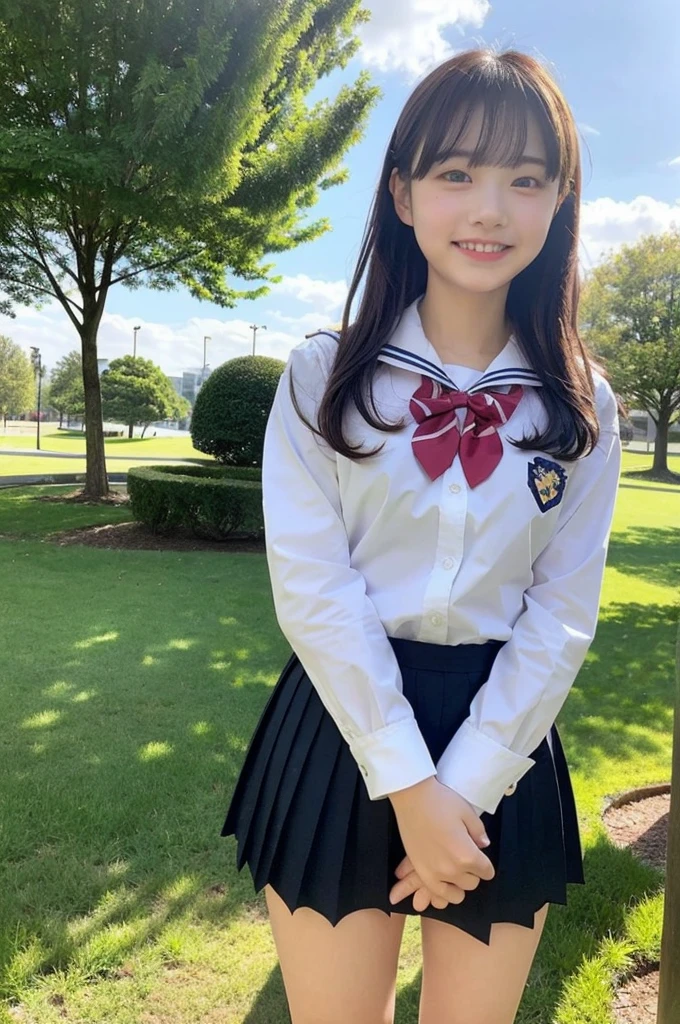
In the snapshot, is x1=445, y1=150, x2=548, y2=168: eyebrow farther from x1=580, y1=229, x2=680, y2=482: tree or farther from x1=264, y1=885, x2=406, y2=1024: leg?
x1=580, y1=229, x2=680, y2=482: tree

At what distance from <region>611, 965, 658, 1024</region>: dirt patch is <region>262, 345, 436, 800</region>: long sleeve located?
5.30 feet

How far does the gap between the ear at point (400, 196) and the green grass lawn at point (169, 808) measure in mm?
2147

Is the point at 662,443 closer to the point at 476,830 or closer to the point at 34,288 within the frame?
the point at 34,288

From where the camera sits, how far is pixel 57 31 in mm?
8539

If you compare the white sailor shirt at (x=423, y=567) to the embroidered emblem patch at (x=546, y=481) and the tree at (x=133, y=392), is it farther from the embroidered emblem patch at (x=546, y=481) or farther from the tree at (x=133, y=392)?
the tree at (x=133, y=392)

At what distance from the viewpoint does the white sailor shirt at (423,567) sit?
1.16 m

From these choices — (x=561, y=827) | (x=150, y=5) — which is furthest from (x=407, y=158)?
(x=150, y=5)

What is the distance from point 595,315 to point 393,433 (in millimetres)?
28960

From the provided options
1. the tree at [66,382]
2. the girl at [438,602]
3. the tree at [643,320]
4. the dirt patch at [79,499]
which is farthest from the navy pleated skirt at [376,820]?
the tree at [66,382]

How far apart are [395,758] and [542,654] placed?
0.95ft

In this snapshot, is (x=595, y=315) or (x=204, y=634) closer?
(x=204, y=634)

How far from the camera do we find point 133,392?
4091 centimetres

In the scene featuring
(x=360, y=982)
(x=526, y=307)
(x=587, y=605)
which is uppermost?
(x=526, y=307)

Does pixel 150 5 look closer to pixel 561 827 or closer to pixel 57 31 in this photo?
pixel 57 31
